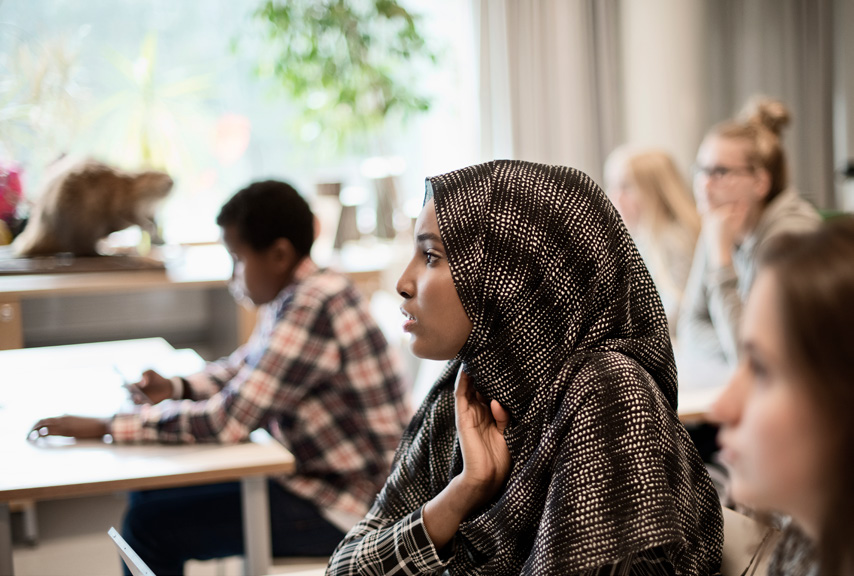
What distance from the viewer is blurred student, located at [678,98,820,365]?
2727mm

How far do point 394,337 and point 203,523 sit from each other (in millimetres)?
1941

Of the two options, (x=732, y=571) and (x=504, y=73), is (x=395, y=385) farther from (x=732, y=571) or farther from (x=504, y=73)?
(x=504, y=73)

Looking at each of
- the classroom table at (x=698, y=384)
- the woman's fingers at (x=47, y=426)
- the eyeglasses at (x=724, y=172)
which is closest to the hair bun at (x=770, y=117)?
the eyeglasses at (x=724, y=172)

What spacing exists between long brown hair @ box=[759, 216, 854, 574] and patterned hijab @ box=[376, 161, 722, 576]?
0.33 metres

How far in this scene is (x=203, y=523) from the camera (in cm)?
199

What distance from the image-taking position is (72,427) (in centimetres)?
182

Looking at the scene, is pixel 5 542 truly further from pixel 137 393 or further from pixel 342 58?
pixel 342 58

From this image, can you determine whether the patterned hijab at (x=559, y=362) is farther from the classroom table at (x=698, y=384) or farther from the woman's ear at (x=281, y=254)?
the woman's ear at (x=281, y=254)

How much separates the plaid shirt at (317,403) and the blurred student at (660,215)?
1.62 meters

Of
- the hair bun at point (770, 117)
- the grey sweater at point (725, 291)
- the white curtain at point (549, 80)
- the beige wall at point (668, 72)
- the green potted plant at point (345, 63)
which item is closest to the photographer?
the grey sweater at point (725, 291)

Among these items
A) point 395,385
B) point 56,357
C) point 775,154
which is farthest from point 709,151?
point 56,357

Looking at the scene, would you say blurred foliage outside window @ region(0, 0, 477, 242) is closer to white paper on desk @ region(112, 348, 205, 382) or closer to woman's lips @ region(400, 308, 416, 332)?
white paper on desk @ region(112, 348, 205, 382)

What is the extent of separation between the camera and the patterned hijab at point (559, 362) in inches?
40.3

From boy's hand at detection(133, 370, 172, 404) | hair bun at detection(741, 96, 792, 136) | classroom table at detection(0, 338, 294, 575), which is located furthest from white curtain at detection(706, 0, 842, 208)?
classroom table at detection(0, 338, 294, 575)
